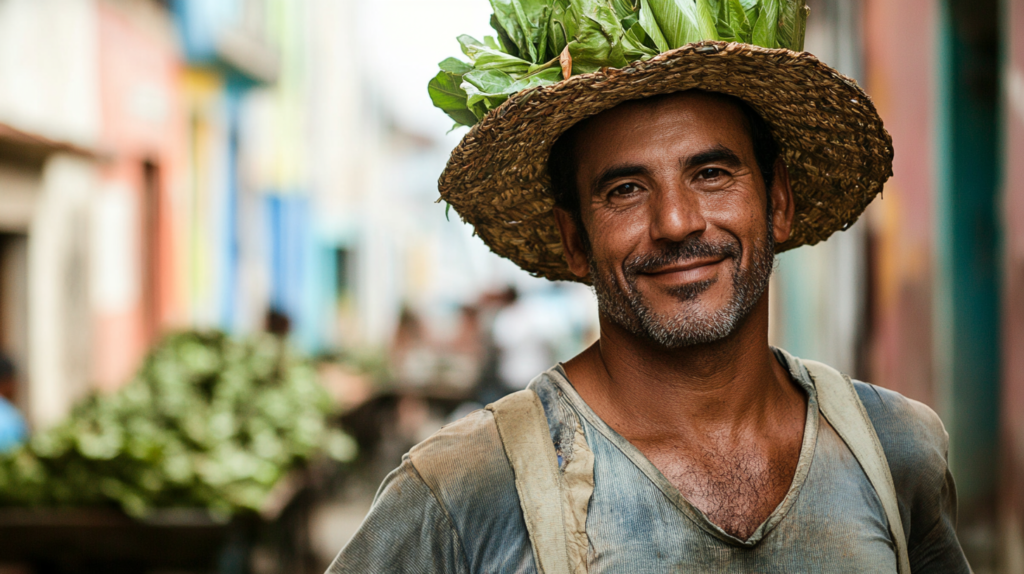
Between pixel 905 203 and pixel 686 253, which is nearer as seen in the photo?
pixel 686 253

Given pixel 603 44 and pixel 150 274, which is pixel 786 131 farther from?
pixel 150 274

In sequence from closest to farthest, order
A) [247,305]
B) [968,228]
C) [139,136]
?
1. [968,228]
2. [139,136]
3. [247,305]

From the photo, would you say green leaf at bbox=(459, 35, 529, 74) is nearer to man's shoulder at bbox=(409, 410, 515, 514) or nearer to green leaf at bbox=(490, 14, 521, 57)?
green leaf at bbox=(490, 14, 521, 57)

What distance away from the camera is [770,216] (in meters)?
2.09

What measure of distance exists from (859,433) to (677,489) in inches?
18.0

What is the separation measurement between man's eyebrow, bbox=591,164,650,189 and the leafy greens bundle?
0.70ft

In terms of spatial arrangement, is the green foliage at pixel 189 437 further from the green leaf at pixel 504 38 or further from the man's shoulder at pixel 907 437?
the man's shoulder at pixel 907 437

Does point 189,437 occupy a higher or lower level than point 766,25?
lower

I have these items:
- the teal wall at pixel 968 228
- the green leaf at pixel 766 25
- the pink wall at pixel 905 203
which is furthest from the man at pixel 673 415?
the pink wall at pixel 905 203

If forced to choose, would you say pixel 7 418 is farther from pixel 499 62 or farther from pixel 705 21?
pixel 705 21

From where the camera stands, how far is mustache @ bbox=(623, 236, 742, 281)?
185 centimetres

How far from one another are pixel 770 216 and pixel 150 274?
952 centimetres

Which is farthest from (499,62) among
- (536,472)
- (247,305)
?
(247,305)

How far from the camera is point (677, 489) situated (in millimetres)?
1817
